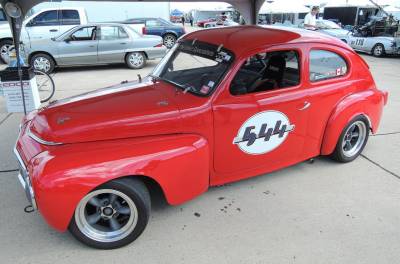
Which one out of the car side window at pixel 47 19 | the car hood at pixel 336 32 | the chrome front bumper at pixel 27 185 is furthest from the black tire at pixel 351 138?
the car hood at pixel 336 32

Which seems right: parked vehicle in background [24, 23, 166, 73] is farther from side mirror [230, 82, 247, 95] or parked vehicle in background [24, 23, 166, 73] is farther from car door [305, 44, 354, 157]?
side mirror [230, 82, 247, 95]

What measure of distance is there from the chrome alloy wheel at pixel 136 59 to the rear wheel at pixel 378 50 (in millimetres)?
9832

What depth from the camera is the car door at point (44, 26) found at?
10.6 meters

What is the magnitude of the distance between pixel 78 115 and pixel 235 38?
1.71 meters

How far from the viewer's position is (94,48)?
407 inches

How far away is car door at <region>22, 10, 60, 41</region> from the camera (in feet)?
34.6

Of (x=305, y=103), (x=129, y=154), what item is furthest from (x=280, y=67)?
(x=129, y=154)

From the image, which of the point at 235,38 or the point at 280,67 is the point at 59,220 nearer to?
the point at 235,38

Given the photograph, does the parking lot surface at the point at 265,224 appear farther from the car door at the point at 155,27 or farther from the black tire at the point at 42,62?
the car door at the point at 155,27

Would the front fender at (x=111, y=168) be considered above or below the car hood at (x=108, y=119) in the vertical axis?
below

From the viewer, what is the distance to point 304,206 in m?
3.39

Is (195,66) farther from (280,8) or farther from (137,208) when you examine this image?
(280,8)

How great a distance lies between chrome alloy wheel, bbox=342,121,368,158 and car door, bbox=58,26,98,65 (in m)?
8.29

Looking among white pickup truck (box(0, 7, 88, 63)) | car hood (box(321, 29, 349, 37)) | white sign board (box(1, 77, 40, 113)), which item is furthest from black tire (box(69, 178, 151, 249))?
car hood (box(321, 29, 349, 37))
